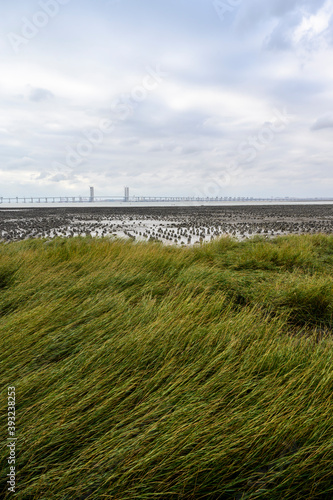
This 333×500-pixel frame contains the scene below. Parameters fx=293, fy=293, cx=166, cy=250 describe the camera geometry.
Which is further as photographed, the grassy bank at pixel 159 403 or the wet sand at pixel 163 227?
the wet sand at pixel 163 227

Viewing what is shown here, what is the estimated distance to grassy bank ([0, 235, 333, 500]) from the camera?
5.44ft

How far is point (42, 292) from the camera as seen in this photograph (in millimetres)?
4414

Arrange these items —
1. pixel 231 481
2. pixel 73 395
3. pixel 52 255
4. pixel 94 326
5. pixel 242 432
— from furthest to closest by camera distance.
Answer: pixel 52 255
pixel 94 326
pixel 73 395
pixel 242 432
pixel 231 481

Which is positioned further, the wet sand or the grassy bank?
the wet sand

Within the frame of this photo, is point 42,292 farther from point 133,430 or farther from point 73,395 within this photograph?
point 133,430

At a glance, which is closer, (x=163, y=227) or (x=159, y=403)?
(x=159, y=403)

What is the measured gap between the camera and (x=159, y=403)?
6.86 feet

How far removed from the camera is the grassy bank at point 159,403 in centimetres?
166

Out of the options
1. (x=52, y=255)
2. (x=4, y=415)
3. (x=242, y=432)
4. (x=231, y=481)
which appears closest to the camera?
(x=231, y=481)

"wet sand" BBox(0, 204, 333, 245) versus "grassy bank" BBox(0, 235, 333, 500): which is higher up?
"wet sand" BBox(0, 204, 333, 245)

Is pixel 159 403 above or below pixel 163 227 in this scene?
below

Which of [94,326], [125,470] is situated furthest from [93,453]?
[94,326]

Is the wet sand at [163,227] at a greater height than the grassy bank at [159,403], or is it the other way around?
the wet sand at [163,227]

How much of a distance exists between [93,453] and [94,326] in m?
1.68
